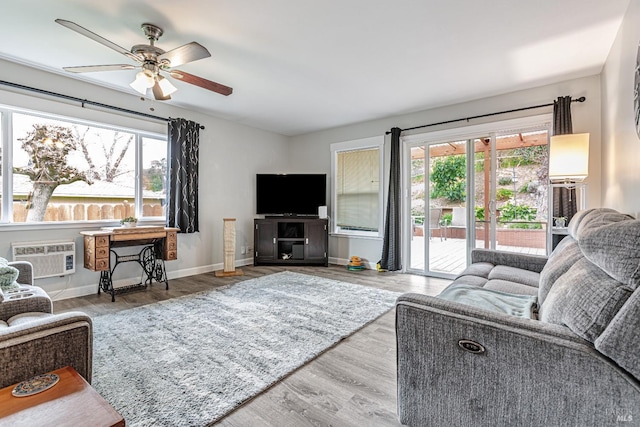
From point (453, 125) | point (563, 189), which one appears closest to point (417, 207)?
point (453, 125)

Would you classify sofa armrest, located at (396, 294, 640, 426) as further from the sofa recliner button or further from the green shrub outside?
the green shrub outside

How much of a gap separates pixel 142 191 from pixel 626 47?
5292 mm

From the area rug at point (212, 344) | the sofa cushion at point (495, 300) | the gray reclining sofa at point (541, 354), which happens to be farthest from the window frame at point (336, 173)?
the gray reclining sofa at point (541, 354)

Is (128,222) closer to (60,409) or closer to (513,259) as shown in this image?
(60,409)

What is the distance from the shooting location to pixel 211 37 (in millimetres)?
2580

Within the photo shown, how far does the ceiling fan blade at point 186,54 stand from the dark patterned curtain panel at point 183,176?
193cm

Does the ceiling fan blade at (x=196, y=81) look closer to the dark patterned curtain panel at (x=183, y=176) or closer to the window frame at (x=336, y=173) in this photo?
the dark patterned curtain panel at (x=183, y=176)

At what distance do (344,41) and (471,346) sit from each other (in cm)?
258

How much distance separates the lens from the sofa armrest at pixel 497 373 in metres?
0.91

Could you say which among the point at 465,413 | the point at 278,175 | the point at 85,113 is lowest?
the point at 465,413

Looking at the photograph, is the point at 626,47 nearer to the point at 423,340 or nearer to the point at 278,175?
the point at 423,340

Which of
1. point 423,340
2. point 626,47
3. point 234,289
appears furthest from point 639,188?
point 234,289

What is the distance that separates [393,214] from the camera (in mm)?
4707

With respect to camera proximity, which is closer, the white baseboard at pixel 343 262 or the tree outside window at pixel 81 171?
the tree outside window at pixel 81 171
